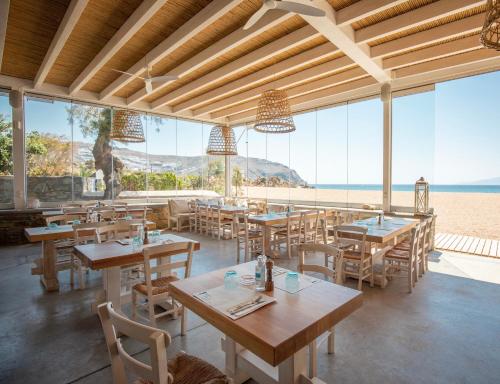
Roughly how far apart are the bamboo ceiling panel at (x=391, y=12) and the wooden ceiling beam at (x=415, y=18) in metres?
0.04

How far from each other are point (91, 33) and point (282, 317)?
547cm

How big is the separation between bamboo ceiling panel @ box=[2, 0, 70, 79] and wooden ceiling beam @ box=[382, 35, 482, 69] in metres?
5.78

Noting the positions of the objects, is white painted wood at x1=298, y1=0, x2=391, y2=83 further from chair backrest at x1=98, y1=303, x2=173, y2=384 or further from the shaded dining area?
chair backrest at x1=98, y1=303, x2=173, y2=384

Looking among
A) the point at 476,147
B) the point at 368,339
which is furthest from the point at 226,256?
the point at 476,147

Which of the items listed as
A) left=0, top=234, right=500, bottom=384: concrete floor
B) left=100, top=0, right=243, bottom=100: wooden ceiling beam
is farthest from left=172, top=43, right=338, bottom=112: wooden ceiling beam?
left=0, top=234, right=500, bottom=384: concrete floor

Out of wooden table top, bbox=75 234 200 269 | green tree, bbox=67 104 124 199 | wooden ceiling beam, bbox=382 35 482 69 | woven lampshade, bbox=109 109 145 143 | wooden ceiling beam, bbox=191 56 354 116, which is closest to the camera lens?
wooden table top, bbox=75 234 200 269

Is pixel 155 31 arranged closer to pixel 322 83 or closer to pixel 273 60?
pixel 273 60

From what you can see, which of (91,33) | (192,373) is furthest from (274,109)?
(192,373)

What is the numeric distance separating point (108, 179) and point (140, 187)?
39.0 inches

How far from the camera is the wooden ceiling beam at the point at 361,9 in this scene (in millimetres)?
3423

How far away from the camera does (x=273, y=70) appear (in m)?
5.84

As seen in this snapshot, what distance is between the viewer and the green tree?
308 inches

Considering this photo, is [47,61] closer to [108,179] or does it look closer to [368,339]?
[108,179]

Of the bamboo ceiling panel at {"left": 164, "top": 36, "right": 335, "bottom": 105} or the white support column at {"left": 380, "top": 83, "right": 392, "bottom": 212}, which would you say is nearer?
the bamboo ceiling panel at {"left": 164, "top": 36, "right": 335, "bottom": 105}
